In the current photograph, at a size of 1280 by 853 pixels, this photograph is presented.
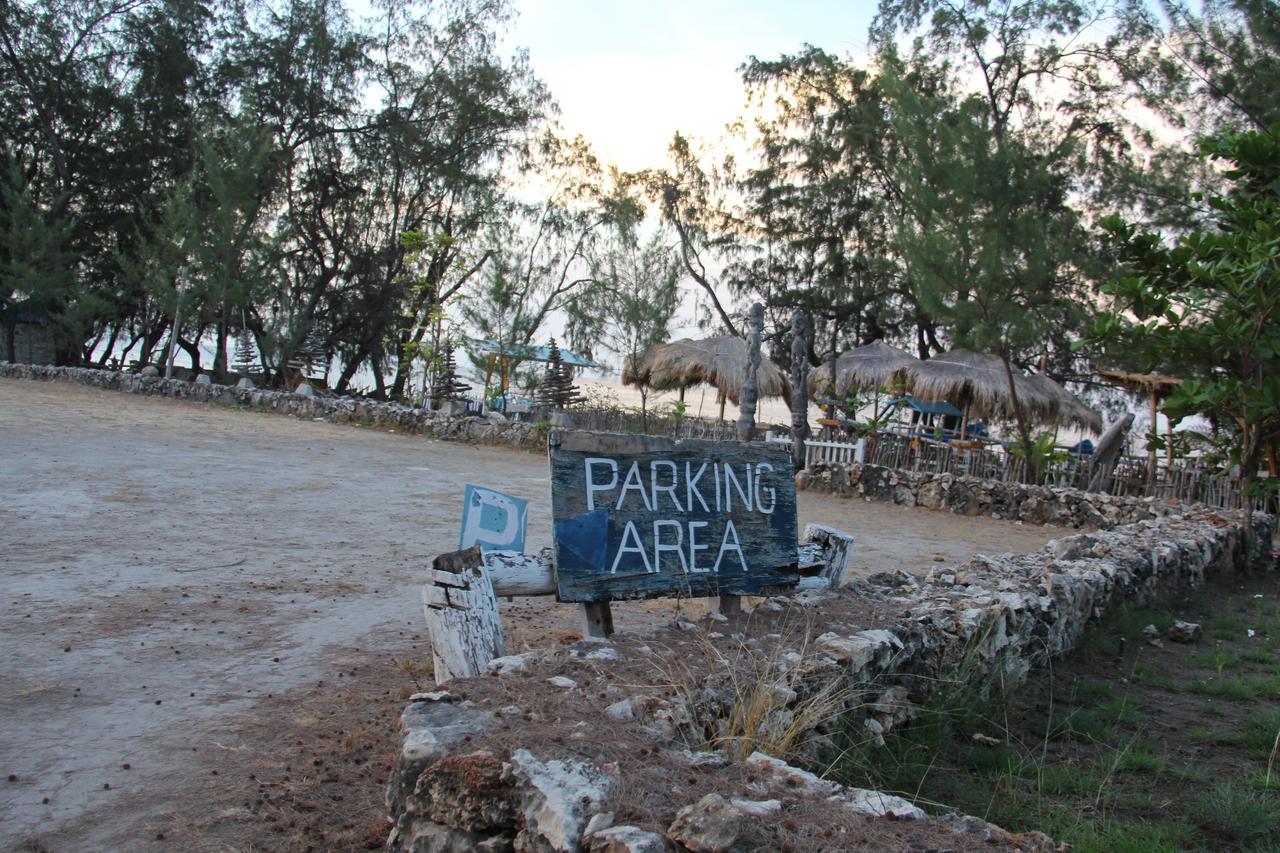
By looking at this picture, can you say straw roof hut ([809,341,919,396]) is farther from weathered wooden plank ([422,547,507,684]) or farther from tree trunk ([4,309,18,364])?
tree trunk ([4,309,18,364])

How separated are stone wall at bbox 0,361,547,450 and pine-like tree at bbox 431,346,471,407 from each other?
200 centimetres

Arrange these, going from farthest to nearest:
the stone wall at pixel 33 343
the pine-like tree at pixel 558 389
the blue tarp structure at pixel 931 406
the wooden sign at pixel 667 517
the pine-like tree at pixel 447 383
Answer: the stone wall at pixel 33 343
the pine-like tree at pixel 447 383
the pine-like tree at pixel 558 389
the blue tarp structure at pixel 931 406
the wooden sign at pixel 667 517

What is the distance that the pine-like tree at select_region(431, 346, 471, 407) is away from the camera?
22.7m

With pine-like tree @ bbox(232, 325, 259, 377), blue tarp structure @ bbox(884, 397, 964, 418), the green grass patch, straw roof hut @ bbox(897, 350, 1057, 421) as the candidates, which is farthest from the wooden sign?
pine-like tree @ bbox(232, 325, 259, 377)

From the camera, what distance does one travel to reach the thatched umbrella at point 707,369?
23.1 metres

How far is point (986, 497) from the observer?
1273 centimetres

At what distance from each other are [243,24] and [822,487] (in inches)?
966

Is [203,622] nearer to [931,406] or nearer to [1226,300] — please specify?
[1226,300]

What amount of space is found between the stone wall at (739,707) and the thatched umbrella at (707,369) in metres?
17.4

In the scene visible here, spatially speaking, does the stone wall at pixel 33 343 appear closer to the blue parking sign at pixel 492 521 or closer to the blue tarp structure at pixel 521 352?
the blue tarp structure at pixel 521 352

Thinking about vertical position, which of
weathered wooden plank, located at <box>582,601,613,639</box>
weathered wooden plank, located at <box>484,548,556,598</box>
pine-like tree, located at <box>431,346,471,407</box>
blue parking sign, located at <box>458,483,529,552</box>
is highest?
pine-like tree, located at <box>431,346,471,407</box>

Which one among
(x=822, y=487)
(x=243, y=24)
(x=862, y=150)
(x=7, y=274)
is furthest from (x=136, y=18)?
(x=822, y=487)

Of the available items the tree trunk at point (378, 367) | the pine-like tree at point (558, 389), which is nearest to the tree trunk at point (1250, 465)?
the pine-like tree at point (558, 389)

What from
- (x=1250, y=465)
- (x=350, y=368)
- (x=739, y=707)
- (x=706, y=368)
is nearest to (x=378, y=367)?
(x=350, y=368)
